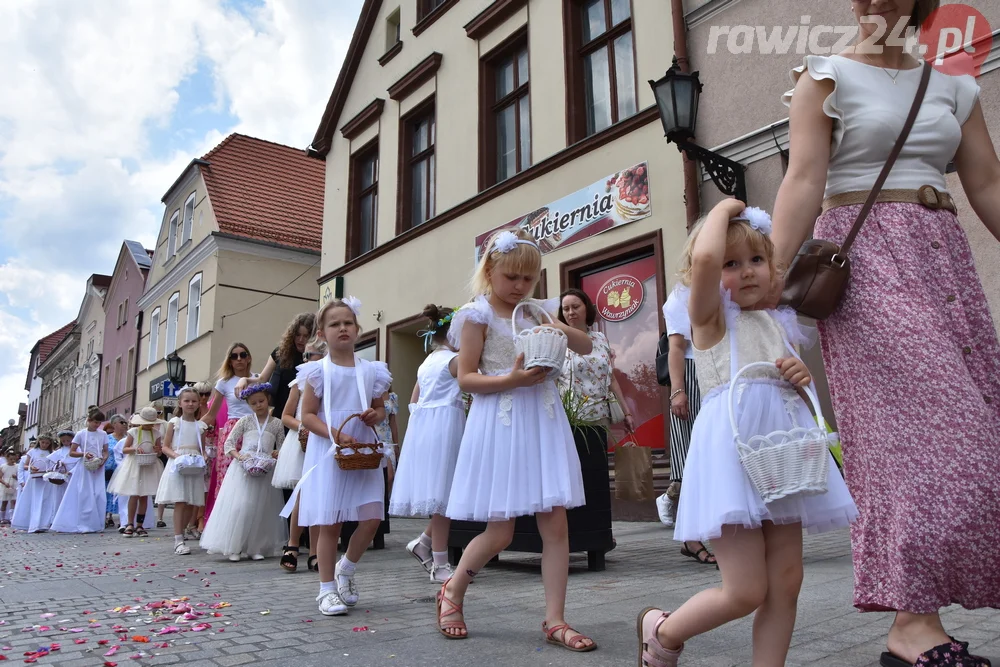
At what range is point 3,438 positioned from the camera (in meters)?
60.2

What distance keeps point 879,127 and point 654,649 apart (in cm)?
172

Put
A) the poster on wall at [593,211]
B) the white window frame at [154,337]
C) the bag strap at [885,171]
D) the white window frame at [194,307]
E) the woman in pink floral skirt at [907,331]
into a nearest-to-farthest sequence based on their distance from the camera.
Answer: the woman in pink floral skirt at [907,331]
the bag strap at [885,171]
the poster on wall at [593,211]
the white window frame at [194,307]
the white window frame at [154,337]

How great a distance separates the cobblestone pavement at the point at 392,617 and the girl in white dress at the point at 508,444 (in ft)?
0.88

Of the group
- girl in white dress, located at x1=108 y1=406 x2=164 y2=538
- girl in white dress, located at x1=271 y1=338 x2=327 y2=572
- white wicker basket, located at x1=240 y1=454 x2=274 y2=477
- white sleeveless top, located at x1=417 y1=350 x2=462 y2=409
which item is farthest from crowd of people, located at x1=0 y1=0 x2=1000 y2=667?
girl in white dress, located at x1=108 y1=406 x2=164 y2=538

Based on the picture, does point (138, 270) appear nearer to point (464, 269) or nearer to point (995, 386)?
point (464, 269)

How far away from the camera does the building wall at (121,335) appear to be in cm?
2870

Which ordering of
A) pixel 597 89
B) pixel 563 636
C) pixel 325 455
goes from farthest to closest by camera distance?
pixel 597 89
pixel 325 455
pixel 563 636

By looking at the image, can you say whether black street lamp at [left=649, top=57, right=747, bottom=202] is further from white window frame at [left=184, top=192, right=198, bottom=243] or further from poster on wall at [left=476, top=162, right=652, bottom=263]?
white window frame at [left=184, top=192, right=198, bottom=243]

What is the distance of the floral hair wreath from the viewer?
6736 millimetres

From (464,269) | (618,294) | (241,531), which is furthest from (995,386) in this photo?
(464,269)

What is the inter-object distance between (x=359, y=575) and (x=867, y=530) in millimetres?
3910

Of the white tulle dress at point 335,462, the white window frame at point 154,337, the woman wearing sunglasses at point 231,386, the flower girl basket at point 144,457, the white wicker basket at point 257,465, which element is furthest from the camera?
the white window frame at point 154,337

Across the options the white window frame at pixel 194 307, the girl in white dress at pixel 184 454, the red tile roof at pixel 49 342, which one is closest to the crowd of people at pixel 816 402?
the girl in white dress at pixel 184 454

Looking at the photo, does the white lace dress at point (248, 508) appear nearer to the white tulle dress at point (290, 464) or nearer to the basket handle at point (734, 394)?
the white tulle dress at point (290, 464)
